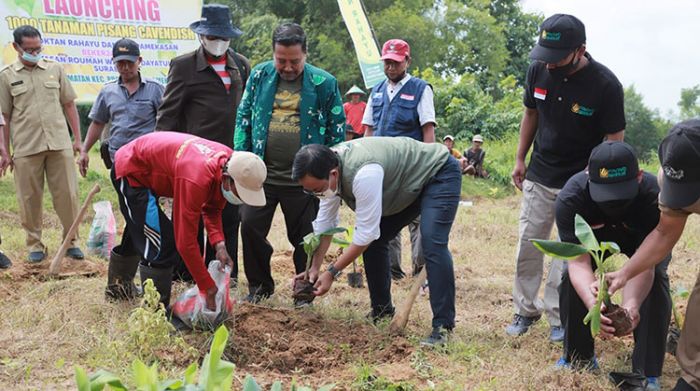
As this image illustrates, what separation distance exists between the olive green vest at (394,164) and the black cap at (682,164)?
4.88ft

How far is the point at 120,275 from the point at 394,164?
76.7 inches

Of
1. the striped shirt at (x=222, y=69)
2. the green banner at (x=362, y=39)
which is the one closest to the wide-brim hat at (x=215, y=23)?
the striped shirt at (x=222, y=69)

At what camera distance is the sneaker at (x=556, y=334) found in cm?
452

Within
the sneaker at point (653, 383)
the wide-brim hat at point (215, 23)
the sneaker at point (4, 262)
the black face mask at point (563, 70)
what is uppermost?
the wide-brim hat at point (215, 23)

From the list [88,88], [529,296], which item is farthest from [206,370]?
[88,88]

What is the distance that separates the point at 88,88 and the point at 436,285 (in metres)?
6.85

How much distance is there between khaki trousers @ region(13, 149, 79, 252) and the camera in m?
6.48

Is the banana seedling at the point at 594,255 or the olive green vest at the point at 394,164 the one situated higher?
the olive green vest at the point at 394,164

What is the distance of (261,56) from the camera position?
2491 cm

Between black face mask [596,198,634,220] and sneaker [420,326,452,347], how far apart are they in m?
1.14

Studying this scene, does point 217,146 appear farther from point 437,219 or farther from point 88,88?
point 88,88

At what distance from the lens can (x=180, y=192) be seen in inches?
153

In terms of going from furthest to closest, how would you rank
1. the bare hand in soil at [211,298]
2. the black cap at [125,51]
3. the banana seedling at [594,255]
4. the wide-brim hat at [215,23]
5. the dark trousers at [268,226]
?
the black cap at [125,51]
the wide-brim hat at [215,23]
the dark trousers at [268,226]
the bare hand in soil at [211,298]
the banana seedling at [594,255]

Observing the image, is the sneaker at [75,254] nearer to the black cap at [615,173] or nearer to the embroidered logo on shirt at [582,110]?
the embroidered logo on shirt at [582,110]
